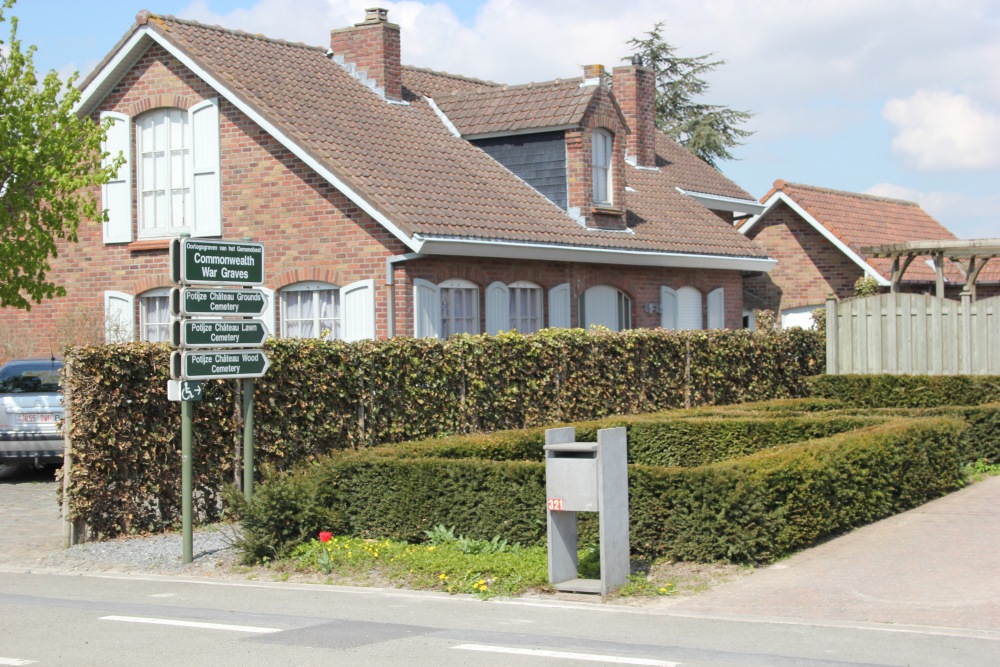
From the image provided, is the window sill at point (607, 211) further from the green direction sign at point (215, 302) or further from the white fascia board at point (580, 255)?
the green direction sign at point (215, 302)

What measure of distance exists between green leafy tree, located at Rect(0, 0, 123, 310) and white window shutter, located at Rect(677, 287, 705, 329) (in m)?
12.0

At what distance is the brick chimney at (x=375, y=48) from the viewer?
2505cm

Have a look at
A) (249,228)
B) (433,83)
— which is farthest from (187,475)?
(433,83)

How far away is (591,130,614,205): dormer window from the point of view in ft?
82.0

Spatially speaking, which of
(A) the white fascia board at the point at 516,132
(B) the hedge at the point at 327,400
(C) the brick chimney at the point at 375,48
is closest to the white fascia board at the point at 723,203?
(A) the white fascia board at the point at 516,132

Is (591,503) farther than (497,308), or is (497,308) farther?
(497,308)

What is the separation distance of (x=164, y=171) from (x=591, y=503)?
49.1ft

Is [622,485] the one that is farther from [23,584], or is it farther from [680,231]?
[680,231]

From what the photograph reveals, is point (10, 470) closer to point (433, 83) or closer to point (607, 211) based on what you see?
point (607, 211)

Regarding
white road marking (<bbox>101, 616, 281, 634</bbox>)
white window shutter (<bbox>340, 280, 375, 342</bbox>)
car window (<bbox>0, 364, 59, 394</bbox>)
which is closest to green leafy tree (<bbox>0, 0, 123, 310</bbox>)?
car window (<bbox>0, 364, 59, 394</bbox>)

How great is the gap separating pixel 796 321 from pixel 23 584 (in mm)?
25655

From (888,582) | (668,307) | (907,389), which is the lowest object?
(888,582)

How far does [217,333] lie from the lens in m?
12.4

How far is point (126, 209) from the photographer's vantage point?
75.5 ft
